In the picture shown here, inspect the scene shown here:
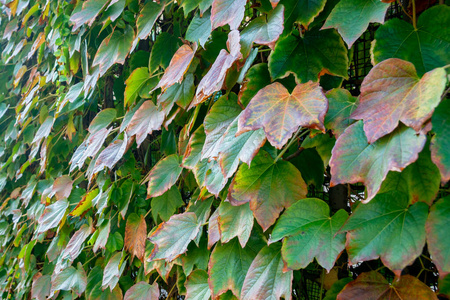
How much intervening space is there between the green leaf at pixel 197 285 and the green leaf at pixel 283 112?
0.44 meters

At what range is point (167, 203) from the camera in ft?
3.34

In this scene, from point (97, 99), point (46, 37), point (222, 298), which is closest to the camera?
point (222, 298)

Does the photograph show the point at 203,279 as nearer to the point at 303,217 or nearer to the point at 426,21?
the point at 303,217

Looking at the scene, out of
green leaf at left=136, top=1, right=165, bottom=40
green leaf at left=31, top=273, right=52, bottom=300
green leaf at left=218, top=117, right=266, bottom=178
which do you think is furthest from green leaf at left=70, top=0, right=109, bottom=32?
green leaf at left=31, top=273, right=52, bottom=300

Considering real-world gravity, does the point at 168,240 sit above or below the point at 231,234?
below

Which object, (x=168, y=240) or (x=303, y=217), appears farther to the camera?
(x=168, y=240)

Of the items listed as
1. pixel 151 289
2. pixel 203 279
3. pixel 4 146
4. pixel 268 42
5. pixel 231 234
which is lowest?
pixel 4 146

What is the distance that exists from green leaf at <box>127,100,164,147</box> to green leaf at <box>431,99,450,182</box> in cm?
68

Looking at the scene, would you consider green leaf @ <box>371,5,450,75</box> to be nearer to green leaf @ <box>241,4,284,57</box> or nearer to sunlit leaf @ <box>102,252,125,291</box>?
green leaf @ <box>241,4,284,57</box>

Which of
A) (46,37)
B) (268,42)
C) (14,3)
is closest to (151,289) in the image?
(268,42)

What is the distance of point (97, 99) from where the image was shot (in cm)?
154

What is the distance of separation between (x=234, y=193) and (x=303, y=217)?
13cm

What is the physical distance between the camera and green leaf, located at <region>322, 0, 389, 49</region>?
51 centimetres

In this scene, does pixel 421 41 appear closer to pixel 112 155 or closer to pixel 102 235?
pixel 112 155
